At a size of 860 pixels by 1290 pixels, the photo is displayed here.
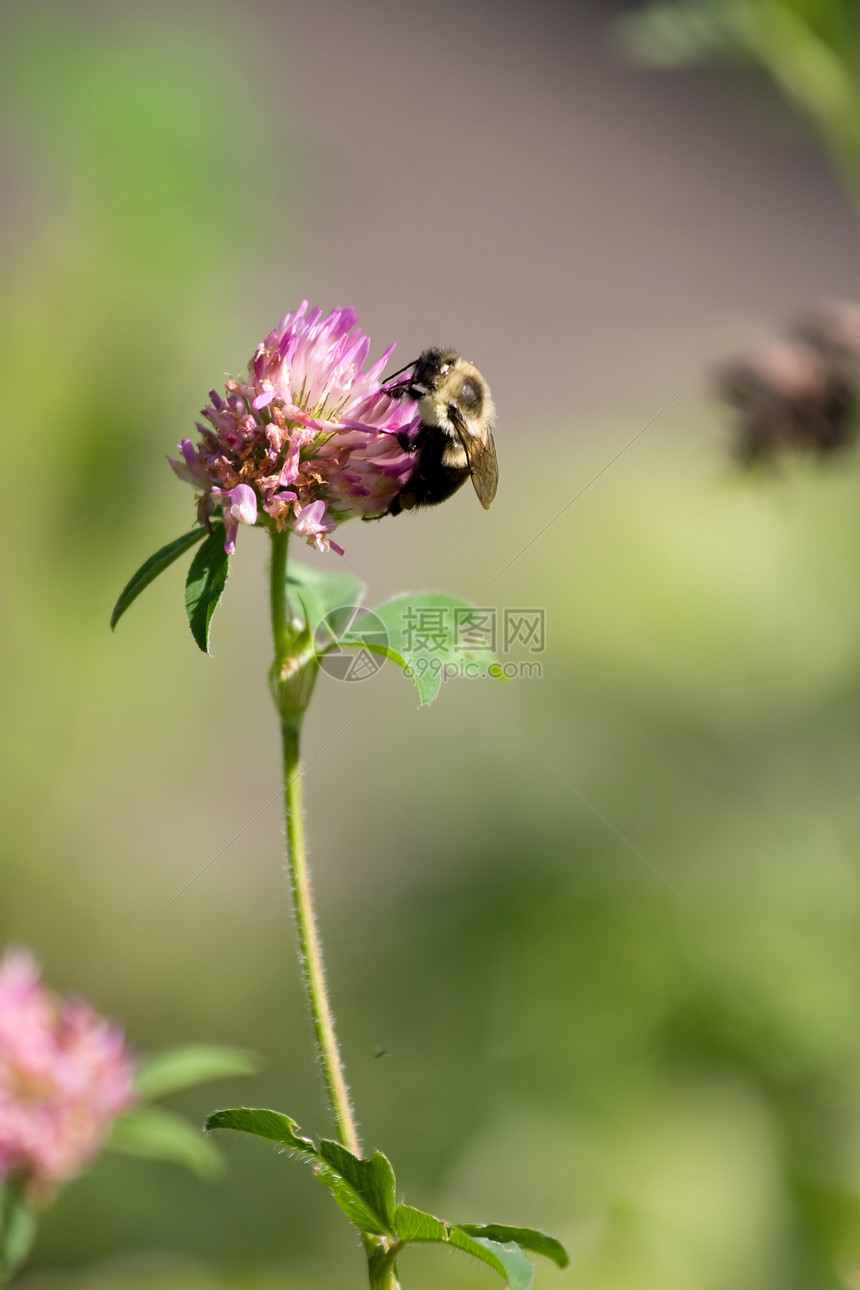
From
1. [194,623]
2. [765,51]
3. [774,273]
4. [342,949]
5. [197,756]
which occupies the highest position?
[774,273]

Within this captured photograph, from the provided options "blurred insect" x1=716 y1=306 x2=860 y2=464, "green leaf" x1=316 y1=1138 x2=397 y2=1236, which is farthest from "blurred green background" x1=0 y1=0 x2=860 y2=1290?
"green leaf" x1=316 y1=1138 x2=397 y2=1236

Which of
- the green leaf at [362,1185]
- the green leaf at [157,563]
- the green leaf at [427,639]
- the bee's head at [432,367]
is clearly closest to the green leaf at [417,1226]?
the green leaf at [362,1185]

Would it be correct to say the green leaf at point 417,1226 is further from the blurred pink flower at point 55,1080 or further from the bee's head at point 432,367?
the bee's head at point 432,367

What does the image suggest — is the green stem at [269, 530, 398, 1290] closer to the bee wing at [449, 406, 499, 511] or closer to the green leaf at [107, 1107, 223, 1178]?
the bee wing at [449, 406, 499, 511]

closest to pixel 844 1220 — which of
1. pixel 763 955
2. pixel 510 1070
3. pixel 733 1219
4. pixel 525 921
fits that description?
pixel 733 1219

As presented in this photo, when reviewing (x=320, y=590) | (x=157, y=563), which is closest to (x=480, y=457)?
(x=320, y=590)

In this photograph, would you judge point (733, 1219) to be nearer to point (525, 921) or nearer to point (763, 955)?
point (763, 955)
